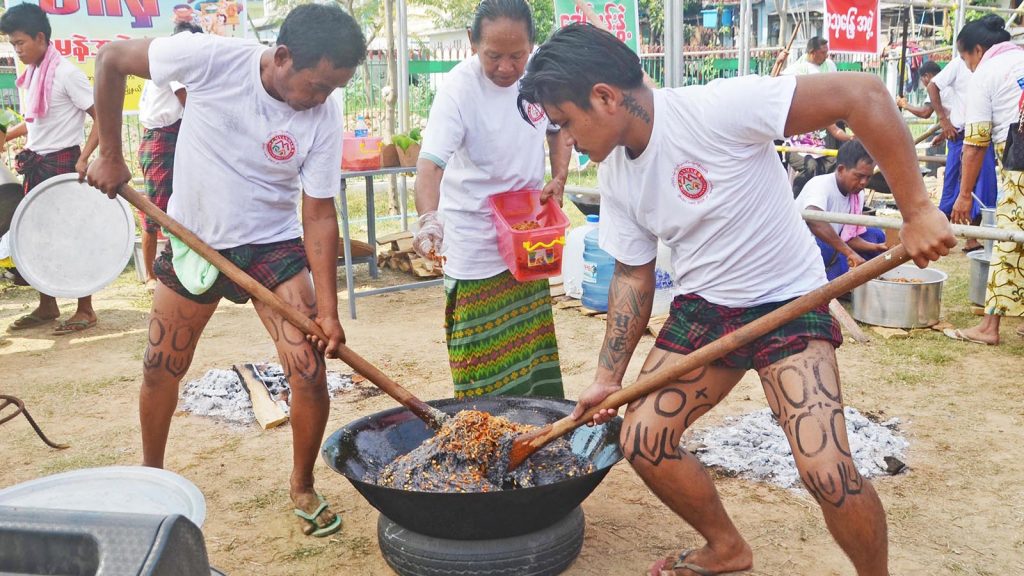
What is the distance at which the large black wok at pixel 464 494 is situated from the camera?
2680 mm

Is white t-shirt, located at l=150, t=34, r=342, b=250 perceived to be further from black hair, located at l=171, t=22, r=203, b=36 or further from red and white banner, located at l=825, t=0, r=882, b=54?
red and white banner, located at l=825, t=0, r=882, b=54

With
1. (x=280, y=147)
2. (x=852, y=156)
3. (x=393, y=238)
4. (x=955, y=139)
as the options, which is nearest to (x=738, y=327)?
(x=280, y=147)

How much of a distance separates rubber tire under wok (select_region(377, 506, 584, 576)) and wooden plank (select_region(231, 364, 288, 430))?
1.72 m

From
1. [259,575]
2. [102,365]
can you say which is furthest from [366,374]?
[102,365]

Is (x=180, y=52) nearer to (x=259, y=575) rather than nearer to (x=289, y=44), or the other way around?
(x=289, y=44)

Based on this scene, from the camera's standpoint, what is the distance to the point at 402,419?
3.33m

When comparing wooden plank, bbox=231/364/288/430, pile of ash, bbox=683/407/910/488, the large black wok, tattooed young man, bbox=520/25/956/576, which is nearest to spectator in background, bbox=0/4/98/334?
wooden plank, bbox=231/364/288/430

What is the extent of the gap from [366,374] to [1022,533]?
8.02 feet

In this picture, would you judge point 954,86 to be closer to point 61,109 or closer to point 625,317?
point 625,317

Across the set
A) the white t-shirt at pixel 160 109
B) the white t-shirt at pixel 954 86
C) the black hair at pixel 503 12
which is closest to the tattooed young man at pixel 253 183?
the black hair at pixel 503 12

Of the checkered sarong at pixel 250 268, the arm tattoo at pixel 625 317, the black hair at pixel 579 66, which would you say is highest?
the black hair at pixel 579 66

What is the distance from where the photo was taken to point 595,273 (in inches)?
261

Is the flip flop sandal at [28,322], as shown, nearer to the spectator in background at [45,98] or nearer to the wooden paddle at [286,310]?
the spectator in background at [45,98]

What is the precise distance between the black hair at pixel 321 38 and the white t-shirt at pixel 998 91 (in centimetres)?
464
